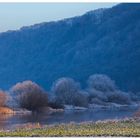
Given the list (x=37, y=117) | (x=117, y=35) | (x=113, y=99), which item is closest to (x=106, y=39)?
(x=117, y=35)

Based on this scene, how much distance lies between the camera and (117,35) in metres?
18.1

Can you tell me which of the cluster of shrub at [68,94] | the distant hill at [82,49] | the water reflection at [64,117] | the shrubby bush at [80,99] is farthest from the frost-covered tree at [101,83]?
the water reflection at [64,117]

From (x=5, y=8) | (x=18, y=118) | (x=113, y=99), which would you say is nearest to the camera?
(x=5, y=8)

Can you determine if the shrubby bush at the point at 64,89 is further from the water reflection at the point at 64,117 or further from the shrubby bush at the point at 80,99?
the water reflection at the point at 64,117

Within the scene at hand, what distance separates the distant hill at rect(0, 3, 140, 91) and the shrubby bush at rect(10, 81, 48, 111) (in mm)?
252

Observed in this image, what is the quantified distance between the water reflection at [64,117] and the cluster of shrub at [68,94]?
0.46 metres

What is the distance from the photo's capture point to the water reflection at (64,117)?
51.7 feet

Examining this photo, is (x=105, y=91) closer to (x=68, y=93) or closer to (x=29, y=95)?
(x=68, y=93)

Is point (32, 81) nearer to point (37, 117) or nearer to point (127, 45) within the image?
point (37, 117)

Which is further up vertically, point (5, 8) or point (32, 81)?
point (5, 8)

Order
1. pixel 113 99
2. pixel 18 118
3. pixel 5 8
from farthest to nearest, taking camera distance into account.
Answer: pixel 113 99 < pixel 18 118 < pixel 5 8

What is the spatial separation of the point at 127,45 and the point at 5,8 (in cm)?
462

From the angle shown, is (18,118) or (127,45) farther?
(127,45)

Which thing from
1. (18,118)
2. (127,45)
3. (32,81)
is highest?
(127,45)
